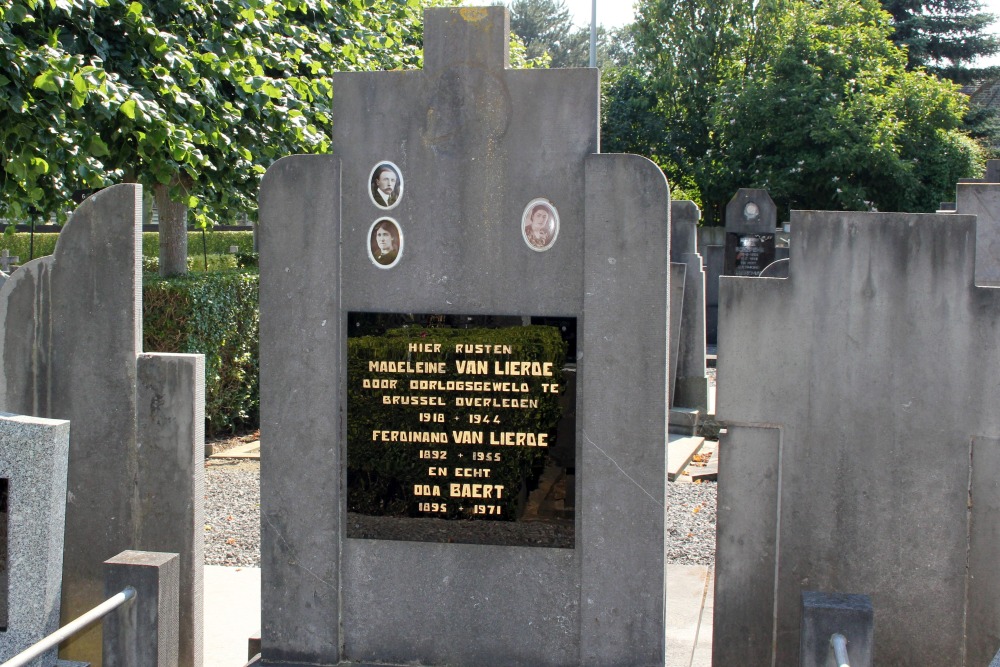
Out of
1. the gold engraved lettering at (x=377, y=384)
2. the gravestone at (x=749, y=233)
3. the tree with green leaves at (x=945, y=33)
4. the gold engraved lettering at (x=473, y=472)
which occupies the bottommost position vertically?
the gold engraved lettering at (x=473, y=472)

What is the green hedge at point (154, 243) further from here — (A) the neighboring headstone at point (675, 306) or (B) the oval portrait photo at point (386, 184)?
(B) the oval portrait photo at point (386, 184)

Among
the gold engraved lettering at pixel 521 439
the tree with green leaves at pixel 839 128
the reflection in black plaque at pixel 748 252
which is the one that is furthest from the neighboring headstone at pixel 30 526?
the tree with green leaves at pixel 839 128

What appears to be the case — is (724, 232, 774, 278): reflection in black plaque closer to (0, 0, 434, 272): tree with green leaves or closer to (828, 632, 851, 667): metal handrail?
→ (0, 0, 434, 272): tree with green leaves

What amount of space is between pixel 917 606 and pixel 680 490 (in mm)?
4783

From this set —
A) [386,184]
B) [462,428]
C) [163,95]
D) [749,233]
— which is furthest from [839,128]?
[462,428]

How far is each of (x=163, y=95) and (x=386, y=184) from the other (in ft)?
17.2

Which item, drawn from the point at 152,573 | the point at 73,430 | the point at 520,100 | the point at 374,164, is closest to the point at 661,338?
the point at 520,100

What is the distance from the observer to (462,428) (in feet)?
15.5

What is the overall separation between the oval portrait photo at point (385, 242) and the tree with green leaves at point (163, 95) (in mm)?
4150

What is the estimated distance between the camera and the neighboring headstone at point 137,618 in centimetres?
450

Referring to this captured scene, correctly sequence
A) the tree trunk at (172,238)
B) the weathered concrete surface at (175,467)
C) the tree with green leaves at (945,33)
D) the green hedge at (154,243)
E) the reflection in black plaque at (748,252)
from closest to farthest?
the weathered concrete surface at (175,467)
the tree trunk at (172,238)
the reflection in black plaque at (748,252)
the green hedge at (154,243)
the tree with green leaves at (945,33)

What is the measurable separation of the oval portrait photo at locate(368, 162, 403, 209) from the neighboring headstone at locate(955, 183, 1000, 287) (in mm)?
6927

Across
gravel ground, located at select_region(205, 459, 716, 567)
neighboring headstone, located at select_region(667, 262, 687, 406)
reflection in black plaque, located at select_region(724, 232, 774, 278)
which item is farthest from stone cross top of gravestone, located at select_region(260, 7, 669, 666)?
reflection in black plaque, located at select_region(724, 232, 774, 278)

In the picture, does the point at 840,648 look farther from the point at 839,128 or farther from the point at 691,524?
the point at 839,128
